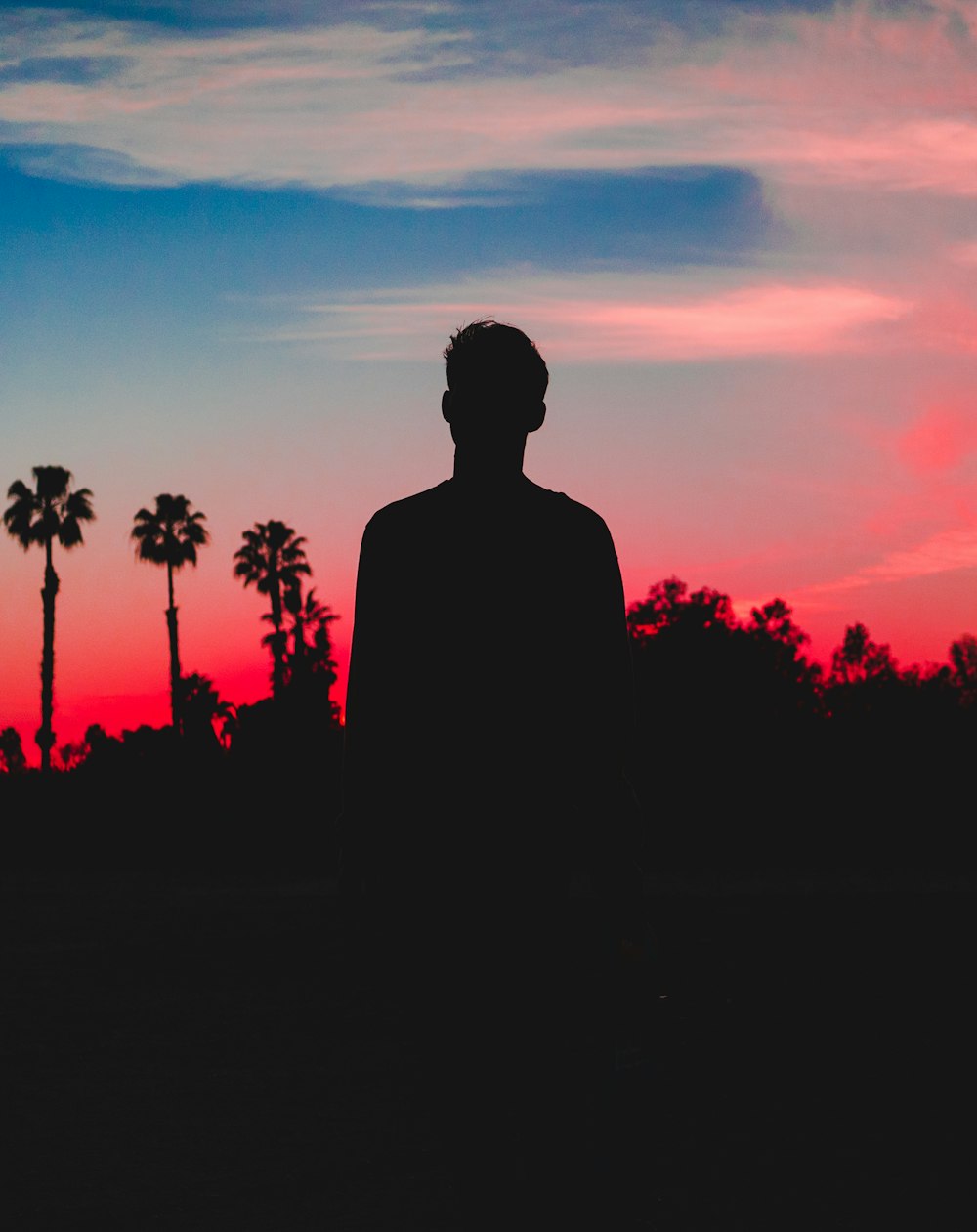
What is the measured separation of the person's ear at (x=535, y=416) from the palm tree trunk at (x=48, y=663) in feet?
196

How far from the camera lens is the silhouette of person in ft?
8.29

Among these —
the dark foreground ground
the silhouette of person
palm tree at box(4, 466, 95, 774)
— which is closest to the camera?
the silhouette of person

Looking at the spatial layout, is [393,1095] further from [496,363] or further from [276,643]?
[276,643]

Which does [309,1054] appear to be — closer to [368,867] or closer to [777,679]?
[368,867]

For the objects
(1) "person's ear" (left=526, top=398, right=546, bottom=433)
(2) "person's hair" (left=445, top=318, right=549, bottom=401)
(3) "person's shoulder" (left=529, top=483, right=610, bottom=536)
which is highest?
(2) "person's hair" (left=445, top=318, right=549, bottom=401)

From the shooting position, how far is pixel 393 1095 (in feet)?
25.3

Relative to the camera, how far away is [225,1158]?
636 cm

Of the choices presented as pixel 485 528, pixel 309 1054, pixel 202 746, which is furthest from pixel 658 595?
pixel 485 528

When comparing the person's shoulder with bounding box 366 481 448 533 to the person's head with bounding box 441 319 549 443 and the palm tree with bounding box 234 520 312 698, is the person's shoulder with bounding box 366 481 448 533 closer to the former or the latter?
the person's head with bounding box 441 319 549 443

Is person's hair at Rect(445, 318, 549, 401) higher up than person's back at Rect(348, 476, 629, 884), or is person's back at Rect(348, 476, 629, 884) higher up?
person's hair at Rect(445, 318, 549, 401)

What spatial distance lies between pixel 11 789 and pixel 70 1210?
134ft

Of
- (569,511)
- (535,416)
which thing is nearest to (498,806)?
(569,511)

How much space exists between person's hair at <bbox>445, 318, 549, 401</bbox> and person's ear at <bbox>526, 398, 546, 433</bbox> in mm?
18

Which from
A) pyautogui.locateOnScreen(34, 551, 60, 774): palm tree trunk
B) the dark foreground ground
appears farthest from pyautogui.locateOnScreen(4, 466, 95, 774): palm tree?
the dark foreground ground
